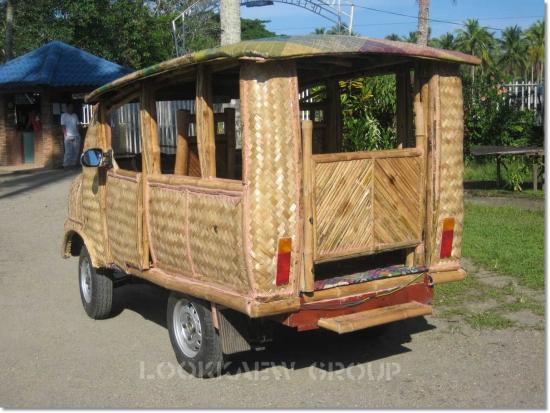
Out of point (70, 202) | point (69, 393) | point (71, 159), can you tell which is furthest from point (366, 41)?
point (71, 159)

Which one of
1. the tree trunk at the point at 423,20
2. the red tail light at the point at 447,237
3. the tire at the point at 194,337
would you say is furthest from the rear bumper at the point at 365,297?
the tree trunk at the point at 423,20

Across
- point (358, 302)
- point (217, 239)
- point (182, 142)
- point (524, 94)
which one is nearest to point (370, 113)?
point (182, 142)

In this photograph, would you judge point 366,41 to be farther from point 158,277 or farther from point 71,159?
point 71,159

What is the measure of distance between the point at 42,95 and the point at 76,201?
15.7m

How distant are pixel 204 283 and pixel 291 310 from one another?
69cm

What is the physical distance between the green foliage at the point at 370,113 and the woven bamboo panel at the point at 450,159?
3.99 m

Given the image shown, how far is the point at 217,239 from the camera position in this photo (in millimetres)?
5184

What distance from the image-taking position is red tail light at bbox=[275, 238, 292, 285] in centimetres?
495

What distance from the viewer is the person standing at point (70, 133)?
21.7m

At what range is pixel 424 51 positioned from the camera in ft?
17.5

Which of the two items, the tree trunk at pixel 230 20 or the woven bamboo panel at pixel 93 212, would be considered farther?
the tree trunk at pixel 230 20

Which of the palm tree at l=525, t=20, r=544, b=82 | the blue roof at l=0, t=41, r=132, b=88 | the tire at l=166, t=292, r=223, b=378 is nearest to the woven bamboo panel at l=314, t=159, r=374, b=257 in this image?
the tire at l=166, t=292, r=223, b=378

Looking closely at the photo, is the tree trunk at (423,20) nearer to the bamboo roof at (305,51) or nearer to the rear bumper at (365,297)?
the bamboo roof at (305,51)

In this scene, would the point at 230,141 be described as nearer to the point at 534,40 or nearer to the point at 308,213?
the point at 308,213
